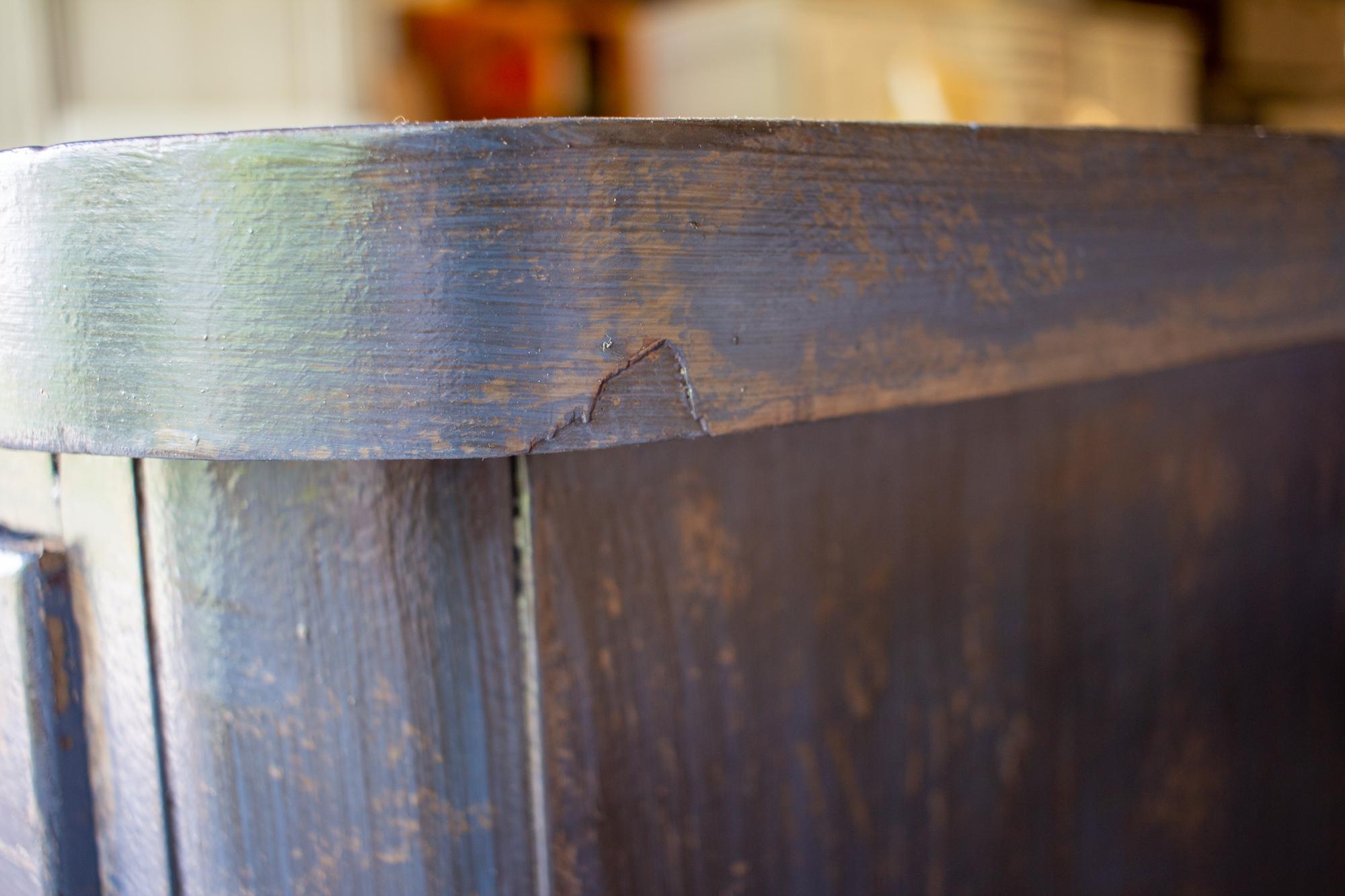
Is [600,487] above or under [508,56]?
under

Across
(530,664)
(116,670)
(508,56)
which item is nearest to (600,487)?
(530,664)

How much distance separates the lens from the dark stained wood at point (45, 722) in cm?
38

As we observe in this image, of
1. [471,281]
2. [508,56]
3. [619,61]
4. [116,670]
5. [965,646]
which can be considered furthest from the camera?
[619,61]

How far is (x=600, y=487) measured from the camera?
1.20 ft

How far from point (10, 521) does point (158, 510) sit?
112mm

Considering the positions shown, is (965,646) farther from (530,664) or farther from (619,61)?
(619,61)

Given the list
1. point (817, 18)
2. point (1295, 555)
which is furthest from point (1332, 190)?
point (817, 18)

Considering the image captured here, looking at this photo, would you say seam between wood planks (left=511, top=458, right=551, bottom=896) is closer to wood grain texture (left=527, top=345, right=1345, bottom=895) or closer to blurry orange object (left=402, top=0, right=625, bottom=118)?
wood grain texture (left=527, top=345, right=1345, bottom=895)

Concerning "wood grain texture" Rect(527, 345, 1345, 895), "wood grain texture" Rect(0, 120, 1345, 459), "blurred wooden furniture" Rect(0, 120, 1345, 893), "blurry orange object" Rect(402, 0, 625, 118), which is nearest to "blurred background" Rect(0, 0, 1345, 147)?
"blurry orange object" Rect(402, 0, 625, 118)

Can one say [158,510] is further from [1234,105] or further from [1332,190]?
[1234,105]

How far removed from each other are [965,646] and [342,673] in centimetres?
30

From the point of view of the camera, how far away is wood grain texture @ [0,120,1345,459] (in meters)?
0.28

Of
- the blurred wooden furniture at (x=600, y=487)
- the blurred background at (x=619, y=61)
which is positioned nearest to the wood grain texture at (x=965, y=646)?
the blurred wooden furniture at (x=600, y=487)

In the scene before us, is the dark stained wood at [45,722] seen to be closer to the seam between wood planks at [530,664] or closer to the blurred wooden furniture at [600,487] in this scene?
the blurred wooden furniture at [600,487]
